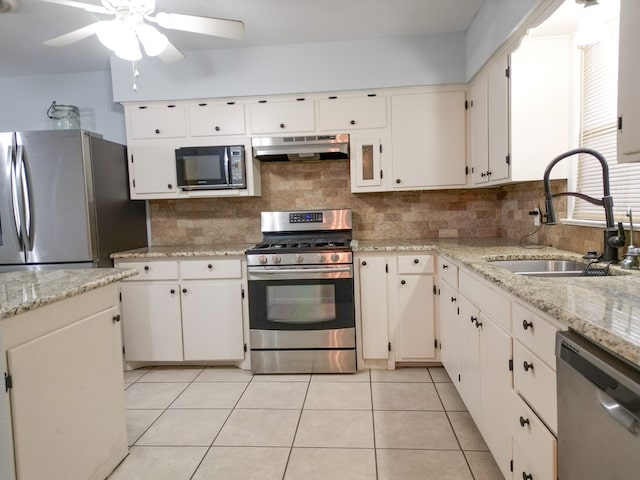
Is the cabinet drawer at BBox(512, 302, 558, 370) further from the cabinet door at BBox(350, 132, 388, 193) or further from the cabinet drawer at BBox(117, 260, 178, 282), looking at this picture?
the cabinet drawer at BBox(117, 260, 178, 282)

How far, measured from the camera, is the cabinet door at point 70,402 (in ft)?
4.53

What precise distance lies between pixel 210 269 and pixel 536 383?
229cm

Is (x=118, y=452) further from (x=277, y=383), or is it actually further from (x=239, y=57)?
(x=239, y=57)

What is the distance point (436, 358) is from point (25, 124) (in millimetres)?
4025

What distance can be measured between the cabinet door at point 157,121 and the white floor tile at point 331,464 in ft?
8.17

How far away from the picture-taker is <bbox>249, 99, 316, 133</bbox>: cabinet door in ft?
10.4

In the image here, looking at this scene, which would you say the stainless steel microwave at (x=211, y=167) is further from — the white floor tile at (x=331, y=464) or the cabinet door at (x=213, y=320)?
the white floor tile at (x=331, y=464)

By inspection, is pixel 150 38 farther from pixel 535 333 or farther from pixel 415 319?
pixel 415 319

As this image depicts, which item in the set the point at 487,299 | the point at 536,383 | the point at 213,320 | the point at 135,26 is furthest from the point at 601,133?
the point at 213,320

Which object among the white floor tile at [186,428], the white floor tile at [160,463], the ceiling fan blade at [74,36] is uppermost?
the ceiling fan blade at [74,36]

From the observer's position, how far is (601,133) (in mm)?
2084

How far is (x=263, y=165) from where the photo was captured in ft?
11.6

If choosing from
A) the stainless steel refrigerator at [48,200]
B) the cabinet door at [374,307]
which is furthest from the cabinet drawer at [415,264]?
the stainless steel refrigerator at [48,200]

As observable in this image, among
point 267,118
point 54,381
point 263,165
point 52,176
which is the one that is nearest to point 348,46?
point 267,118
